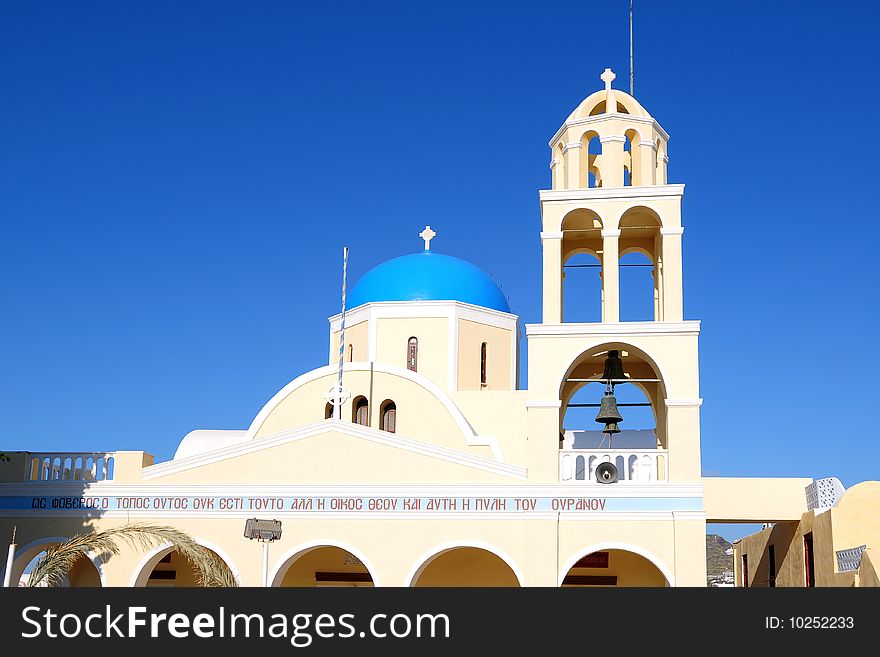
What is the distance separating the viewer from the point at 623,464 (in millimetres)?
18859

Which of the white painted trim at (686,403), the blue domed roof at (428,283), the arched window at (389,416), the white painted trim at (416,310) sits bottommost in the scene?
the white painted trim at (686,403)

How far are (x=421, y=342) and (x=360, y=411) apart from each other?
2.99 m

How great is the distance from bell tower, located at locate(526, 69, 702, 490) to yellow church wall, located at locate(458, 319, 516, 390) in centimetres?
471

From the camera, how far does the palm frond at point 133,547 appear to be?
1647cm

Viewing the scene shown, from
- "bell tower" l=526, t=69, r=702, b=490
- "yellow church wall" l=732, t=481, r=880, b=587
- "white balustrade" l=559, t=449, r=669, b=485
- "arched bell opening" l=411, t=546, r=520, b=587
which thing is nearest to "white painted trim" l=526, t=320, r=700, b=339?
"bell tower" l=526, t=69, r=702, b=490

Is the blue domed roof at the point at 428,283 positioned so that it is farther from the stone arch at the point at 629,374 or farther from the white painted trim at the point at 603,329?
the white painted trim at the point at 603,329

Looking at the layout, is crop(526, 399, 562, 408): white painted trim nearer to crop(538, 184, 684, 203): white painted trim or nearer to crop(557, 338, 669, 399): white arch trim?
crop(557, 338, 669, 399): white arch trim

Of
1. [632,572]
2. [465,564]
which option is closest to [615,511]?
[632,572]

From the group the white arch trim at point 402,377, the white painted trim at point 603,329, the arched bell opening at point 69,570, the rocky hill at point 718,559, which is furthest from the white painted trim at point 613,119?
the rocky hill at point 718,559

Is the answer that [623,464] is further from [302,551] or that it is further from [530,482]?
[302,551]

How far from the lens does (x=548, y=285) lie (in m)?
19.5

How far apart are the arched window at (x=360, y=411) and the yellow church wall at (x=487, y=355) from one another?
3.03 meters
